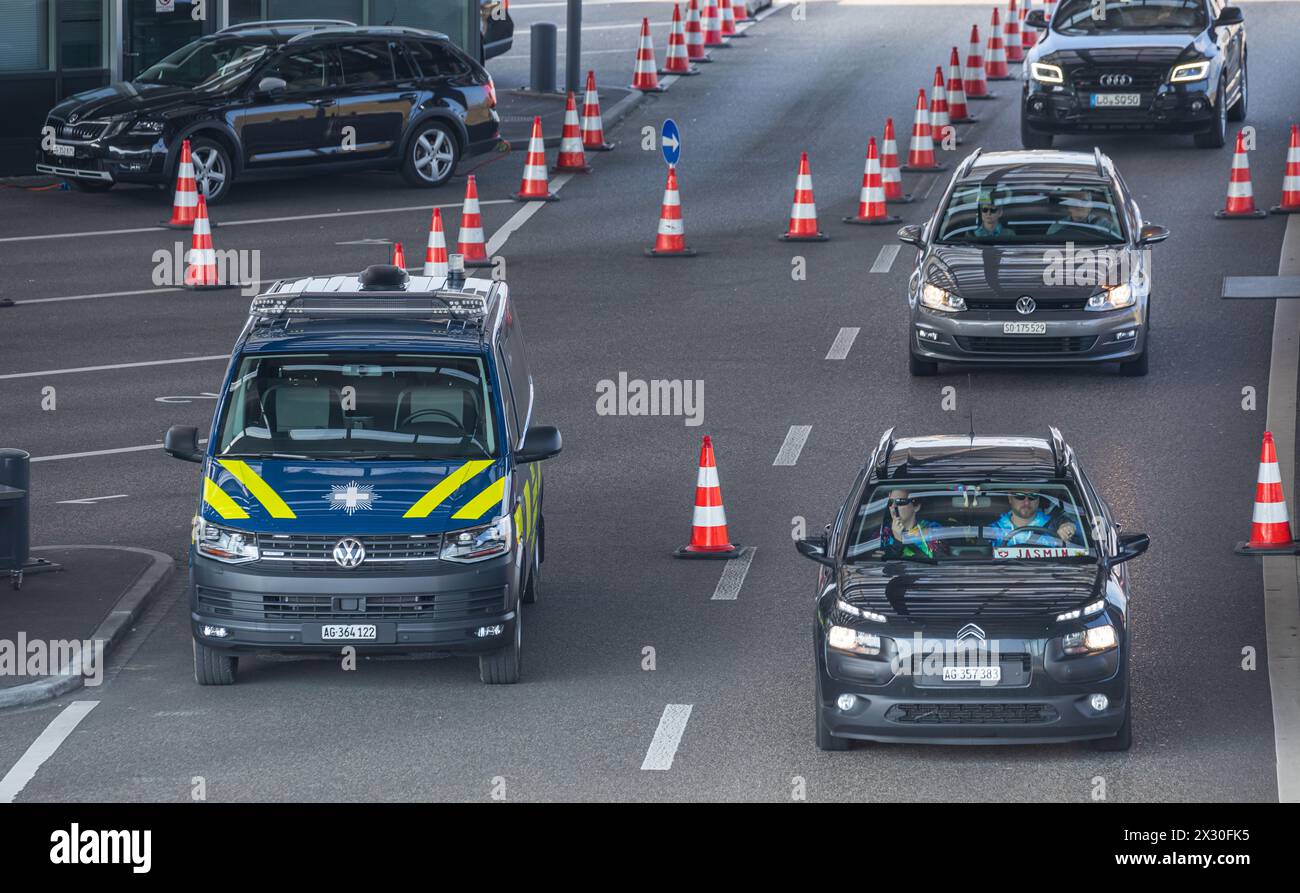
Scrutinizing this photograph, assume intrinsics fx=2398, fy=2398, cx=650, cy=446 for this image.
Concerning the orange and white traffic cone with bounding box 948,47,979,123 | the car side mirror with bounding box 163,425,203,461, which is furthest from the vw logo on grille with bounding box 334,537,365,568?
the orange and white traffic cone with bounding box 948,47,979,123

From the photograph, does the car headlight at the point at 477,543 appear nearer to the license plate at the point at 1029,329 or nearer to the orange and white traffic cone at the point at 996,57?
the license plate at the point at 1029,329

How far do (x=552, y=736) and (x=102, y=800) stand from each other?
2.23 m

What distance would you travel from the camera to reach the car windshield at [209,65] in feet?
89.1

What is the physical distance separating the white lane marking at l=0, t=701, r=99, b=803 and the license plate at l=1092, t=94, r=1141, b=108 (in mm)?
18299

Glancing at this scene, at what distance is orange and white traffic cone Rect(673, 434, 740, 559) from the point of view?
15164 millimetres

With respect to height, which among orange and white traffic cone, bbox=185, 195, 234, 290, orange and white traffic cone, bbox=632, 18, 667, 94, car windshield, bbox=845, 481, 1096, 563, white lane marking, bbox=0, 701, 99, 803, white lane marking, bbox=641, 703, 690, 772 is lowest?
white lane marking, bbox=0, 701, 99, 803

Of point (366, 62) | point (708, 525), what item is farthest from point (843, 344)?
point (366, 62)

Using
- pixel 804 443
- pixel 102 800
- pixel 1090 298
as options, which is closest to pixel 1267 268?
pixel 1090 298

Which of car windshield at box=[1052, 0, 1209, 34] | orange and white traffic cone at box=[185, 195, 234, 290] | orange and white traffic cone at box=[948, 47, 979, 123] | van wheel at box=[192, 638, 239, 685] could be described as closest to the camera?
van wheel at box=[192, 638, 239, 685]

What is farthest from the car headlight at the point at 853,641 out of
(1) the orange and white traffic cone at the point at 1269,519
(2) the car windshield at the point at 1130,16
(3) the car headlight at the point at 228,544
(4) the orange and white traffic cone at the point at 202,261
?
(2) the car windshield at the point at 1130,16

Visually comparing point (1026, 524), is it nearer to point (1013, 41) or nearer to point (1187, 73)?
point (1187, 73)

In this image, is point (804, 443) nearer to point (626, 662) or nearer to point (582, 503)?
point (582, 503)

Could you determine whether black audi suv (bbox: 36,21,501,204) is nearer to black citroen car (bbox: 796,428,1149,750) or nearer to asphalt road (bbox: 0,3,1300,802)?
asphalt road (bbox: 0,3,1300,802)

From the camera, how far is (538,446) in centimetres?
1290
